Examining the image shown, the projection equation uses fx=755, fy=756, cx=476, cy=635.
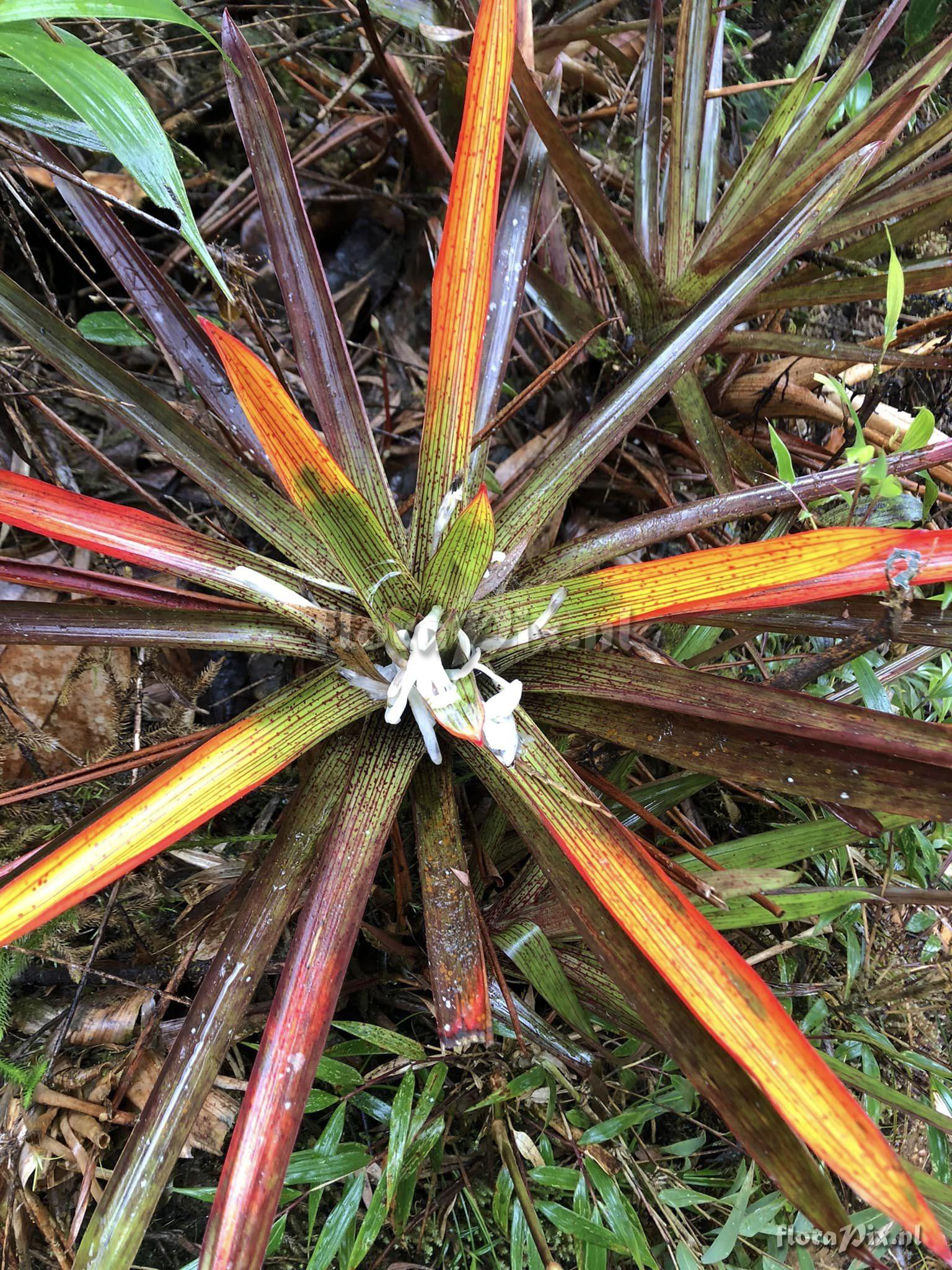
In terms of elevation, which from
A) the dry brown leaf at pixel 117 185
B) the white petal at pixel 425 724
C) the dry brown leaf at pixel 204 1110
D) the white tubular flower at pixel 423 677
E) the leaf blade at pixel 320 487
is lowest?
the dry brown leaf at pixel 204 1110

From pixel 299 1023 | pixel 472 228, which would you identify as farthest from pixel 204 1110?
pixel 472 228

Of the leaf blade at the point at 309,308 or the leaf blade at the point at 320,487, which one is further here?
the leaf blade at the point at 309,308

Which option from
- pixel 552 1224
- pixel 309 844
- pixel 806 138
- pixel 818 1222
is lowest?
pixel 552 1224

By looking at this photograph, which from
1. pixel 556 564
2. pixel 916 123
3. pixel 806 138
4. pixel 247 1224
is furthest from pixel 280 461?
pixel 916 123

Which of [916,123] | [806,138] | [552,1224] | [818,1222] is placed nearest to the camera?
[818,1222]

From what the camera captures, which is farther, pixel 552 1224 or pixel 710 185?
pixel 710 185

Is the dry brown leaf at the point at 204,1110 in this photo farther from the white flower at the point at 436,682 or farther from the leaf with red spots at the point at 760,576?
the leaf with red spots at the point at 760,576

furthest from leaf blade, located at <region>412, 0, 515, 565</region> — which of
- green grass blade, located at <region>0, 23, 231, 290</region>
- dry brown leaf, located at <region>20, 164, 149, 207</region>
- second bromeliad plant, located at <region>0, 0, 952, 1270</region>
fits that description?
dry brown leaf, located at <region>20, 164, 149, 207</region>

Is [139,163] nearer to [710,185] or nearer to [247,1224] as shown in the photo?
[247,1224]

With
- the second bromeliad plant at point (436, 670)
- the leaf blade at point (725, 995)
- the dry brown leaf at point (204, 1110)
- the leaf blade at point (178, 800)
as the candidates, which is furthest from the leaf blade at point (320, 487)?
the dry brown leaf at point (204, 1110)
